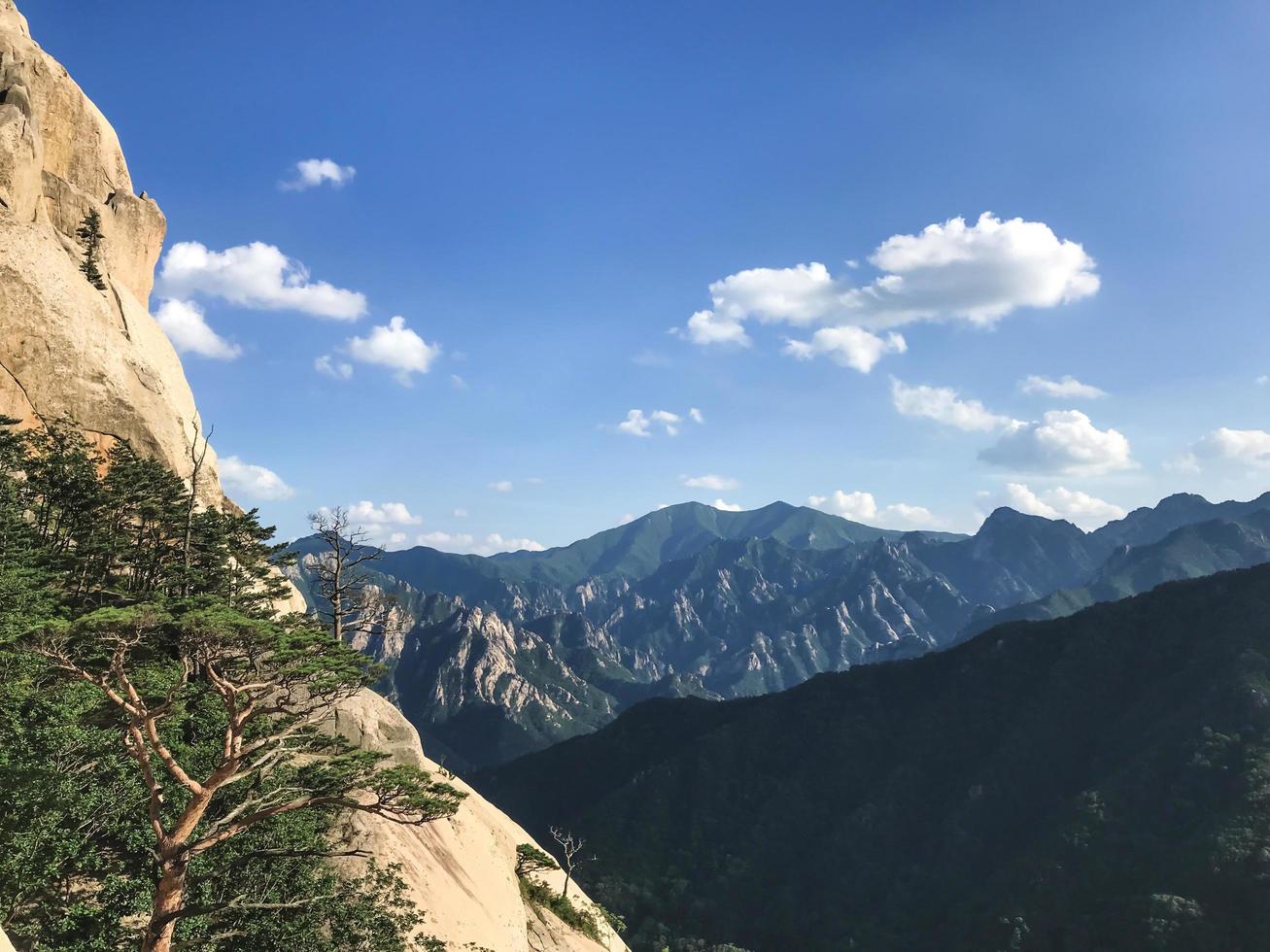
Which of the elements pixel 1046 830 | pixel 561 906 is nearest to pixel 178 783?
pixel 561 906

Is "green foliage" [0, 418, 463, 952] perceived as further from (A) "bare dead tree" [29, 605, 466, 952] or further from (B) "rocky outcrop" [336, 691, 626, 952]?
(B) "rocky outcrop" [336, 691, 626, 952]

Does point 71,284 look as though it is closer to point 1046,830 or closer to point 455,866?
point 455,866

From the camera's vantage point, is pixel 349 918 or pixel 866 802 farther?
pixel 866 802

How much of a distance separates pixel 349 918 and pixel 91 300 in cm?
5373

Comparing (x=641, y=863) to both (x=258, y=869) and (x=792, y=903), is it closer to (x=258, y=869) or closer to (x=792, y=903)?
(x=792, y=903)

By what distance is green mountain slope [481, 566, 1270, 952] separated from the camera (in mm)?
116688

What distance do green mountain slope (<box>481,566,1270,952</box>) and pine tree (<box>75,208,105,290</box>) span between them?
6017 inches

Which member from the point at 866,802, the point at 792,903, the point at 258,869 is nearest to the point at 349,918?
the point at 258,869

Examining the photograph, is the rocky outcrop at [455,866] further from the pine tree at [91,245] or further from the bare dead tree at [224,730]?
the pine tree at [91,245]

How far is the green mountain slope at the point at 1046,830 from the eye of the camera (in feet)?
383

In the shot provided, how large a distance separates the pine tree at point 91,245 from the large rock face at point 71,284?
0.66 meters

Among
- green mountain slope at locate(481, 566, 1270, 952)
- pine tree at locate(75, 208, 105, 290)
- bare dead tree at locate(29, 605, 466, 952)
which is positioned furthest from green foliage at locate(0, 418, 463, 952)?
green mountain slope at locate(481, 566, 1270, 952)

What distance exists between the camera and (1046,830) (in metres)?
145

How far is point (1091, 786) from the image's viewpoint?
15050 cm
